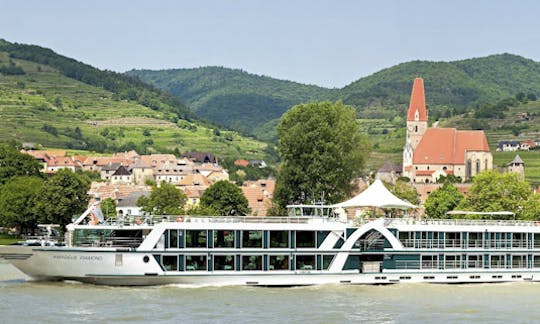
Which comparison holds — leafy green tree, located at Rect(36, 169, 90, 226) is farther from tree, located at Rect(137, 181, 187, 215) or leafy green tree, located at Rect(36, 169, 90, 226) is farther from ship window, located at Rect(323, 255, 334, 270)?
ship window, located at Rect(323, 255, 334, 270)

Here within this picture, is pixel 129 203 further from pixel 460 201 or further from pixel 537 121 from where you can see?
pixel 537 121

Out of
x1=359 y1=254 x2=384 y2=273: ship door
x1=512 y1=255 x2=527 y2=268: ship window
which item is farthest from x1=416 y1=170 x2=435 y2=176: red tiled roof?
x1=359 y1=254 x2=384 y2=273: ship door

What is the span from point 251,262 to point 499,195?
2902cm

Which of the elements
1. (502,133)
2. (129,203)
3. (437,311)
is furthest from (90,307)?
(502,133)

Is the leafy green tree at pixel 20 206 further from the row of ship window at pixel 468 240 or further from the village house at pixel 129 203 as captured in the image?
the row of ship window at pixel 468 240

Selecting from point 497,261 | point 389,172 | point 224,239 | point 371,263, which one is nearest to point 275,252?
point 224,239

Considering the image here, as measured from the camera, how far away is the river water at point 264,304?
36.3 meters

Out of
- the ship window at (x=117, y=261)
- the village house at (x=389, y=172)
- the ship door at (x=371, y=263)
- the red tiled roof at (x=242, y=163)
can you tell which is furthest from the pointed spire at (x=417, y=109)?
the ship window at (x=117, y=261)

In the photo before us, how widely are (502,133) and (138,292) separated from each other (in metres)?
149

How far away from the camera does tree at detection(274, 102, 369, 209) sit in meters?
71.0

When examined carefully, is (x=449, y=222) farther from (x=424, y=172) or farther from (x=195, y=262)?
(x=424, y=172)

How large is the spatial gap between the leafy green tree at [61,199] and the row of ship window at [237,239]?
37.0 m

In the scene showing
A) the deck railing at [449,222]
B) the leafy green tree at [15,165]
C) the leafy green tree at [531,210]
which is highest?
the leafy green tree at [15,165]

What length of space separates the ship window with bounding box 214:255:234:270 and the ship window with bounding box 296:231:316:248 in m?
2.93
